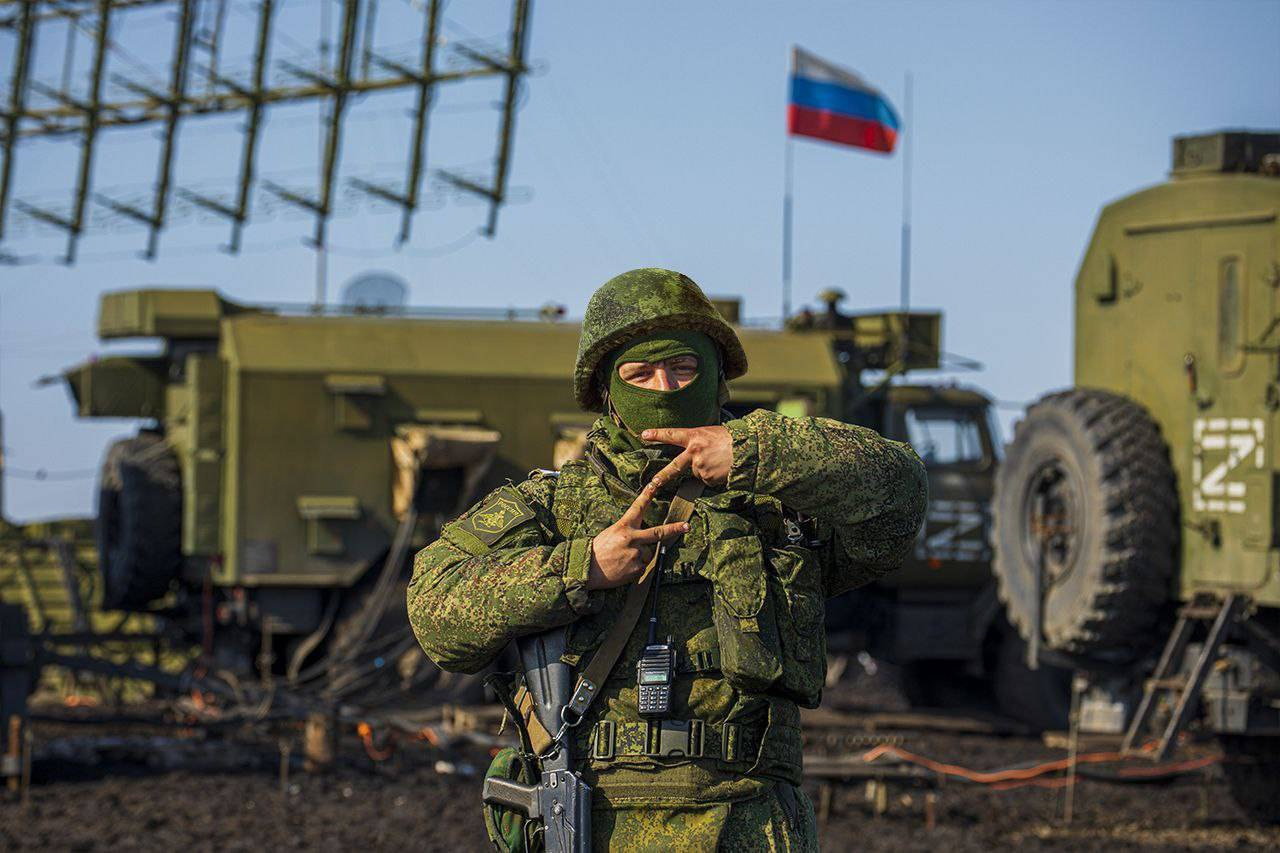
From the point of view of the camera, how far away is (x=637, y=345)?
3.76 meters

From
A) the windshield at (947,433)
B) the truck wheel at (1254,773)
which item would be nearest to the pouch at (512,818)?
the truck wheel at (1254,773)

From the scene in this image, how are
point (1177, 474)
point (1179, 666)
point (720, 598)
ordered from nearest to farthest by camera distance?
1. point (720, 598)
2. point (1179, 666)
3. point (1177, 474)

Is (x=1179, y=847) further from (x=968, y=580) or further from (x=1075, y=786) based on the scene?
(x=968, y=580)

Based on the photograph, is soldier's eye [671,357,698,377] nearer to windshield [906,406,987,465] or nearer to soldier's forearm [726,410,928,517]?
soldier's forearm [726,410,928,517]

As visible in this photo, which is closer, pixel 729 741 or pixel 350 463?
pixel 729 741

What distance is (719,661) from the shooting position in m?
3.64

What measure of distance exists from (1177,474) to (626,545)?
21.9 ft

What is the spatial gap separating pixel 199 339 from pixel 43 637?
13.1 feet

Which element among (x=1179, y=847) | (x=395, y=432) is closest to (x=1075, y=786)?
(x=1179, y=847)

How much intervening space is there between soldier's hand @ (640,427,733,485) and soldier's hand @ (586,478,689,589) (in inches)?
2.4

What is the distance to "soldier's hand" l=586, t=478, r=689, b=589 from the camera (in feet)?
11.6

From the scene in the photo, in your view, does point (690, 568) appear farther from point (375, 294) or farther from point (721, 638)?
point (375, 294)

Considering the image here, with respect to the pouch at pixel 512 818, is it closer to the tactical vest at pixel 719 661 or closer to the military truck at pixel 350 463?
the tactical vest at pixel 719 661

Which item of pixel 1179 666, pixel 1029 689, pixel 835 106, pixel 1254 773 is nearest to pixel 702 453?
pixel 1179 666
